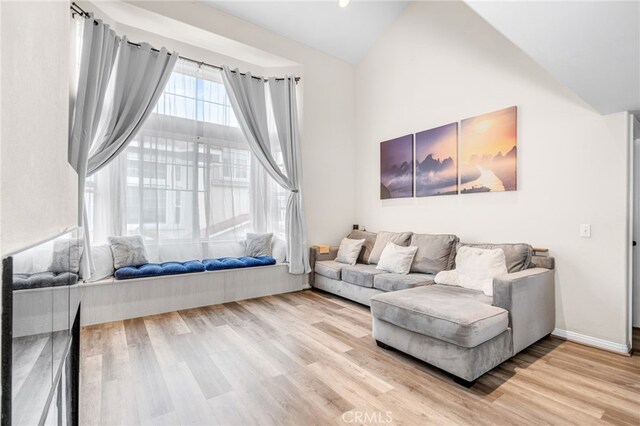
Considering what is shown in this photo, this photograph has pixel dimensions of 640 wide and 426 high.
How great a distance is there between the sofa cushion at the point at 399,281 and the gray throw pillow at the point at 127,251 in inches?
111

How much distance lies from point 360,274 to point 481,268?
1403mm

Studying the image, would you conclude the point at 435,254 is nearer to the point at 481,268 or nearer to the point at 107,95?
the point at 481,268

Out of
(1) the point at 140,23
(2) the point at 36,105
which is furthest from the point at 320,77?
(2) the point at 36,105

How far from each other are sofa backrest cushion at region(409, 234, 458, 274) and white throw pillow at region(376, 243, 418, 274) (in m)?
0.09

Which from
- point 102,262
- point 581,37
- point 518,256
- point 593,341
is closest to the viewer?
point 581,37

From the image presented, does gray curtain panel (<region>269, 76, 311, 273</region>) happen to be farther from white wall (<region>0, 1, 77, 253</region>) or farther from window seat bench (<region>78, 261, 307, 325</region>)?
white wall (<region>0, 1, 77, 253</region>)

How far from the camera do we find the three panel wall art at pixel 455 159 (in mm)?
3219

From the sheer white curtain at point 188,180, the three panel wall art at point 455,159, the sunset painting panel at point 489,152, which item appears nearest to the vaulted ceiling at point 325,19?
the sheer white curtain at point 188,180

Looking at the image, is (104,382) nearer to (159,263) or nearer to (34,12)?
(159,263)

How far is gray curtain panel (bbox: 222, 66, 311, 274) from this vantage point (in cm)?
416

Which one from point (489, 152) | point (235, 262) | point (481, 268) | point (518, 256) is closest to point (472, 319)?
point (481, 268)

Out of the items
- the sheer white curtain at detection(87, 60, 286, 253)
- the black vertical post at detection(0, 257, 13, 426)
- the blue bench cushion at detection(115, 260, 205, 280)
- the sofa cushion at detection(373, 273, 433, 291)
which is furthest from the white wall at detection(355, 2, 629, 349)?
the black vertical post at detection(0, 257, 13, 426)

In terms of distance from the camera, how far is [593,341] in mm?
2633

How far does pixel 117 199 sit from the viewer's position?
11.2 ft
